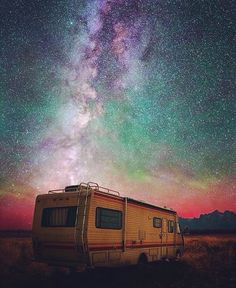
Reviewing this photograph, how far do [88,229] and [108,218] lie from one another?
1.32 m

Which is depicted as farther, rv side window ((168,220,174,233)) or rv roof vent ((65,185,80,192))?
rv side window ((168,220,174,233))

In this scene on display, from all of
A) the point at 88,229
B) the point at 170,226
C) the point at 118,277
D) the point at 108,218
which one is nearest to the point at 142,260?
the point at 118,277

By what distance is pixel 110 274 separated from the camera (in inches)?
540

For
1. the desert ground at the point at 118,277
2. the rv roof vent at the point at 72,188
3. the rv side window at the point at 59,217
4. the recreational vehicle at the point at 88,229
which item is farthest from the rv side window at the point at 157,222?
the rv side window at the point at 59,217

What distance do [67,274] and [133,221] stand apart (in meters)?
3.81

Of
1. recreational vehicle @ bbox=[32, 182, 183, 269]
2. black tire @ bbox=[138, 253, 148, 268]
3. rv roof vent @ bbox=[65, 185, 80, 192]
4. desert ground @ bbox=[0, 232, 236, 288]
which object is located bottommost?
desert ground @ bbox=[0, 232, 236, 288]

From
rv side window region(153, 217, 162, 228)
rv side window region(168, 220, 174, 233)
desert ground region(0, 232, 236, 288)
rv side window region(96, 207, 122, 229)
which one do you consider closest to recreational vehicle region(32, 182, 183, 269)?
rv side window region(96, 207, 122, 229)

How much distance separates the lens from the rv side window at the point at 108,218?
11.1 m

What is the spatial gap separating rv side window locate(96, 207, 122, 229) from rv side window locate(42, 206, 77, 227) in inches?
35.6

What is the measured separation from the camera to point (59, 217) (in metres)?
11.5

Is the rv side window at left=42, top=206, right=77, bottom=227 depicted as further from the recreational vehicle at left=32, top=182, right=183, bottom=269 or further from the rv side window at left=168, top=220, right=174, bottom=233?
the rv side window at left=168, top=220, right=174, bottom=233

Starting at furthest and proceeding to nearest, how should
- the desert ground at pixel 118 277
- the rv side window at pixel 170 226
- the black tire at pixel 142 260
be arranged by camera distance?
the rv side window at pixel 170 226, the black tire at pixel 142 260, the desert ground at pixel 118 277

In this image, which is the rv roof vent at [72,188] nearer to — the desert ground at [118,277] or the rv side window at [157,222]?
the desert ground at [118,277]

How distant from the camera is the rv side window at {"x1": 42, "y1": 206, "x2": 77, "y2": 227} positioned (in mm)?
11141
